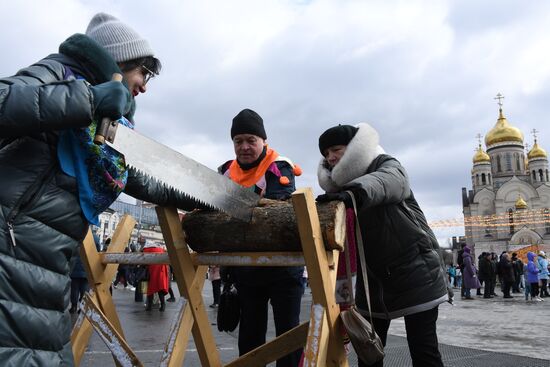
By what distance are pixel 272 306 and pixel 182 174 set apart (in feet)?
4.68

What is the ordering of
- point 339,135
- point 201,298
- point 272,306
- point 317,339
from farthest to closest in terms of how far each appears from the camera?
point 272,306 → point 339,135 → point 201,298 → point 317,339

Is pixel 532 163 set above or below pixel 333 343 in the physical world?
above

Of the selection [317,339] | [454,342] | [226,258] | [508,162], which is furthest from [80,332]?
[508,162]

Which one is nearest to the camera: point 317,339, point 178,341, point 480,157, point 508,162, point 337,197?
point 317,339

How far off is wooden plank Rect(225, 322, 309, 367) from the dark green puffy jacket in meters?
1.12

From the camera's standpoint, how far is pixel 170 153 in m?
2.11

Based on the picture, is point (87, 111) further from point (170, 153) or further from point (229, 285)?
point (229, 285)

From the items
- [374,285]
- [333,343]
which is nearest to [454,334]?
[374,285]

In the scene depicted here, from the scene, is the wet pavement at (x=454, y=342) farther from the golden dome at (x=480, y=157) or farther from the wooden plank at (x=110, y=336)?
the golden dome at (x=480, y=157)

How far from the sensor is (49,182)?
62.6 inches

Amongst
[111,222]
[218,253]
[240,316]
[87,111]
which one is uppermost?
[111,222]

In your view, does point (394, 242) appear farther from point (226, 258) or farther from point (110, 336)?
point (110, 336)

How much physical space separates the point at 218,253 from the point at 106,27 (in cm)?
128

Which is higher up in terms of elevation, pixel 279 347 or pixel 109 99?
pixel 109 99
